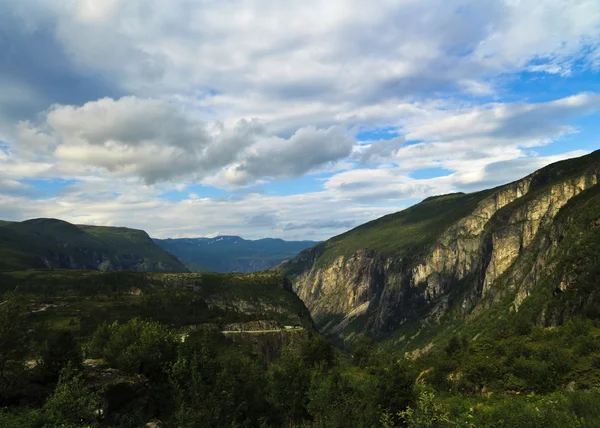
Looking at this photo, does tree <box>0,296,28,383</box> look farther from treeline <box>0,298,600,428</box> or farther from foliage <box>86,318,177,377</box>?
foliage <box>86,318,177,377</box>

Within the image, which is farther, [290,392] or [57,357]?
[290,392]

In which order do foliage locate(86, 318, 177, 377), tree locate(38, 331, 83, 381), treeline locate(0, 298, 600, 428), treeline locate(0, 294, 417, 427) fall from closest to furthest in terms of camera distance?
treeline locate(0, 298, 600, 428)
treeline locate(0, 294, 417, 427)
tree locate(38, 331, 83, 381)
foliage locate(86, 318, 177, 377)

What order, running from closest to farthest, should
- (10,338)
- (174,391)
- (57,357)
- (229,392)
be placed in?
(10,338), (229,392), (57,357), (174,391)

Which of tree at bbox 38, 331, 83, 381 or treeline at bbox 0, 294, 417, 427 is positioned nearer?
treeline at bbox 0, 294, 417, 427

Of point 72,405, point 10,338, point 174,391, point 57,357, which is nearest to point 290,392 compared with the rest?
point 174,391

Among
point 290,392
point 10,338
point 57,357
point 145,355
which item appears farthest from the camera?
point 290,392

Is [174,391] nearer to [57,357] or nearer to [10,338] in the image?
[57,357]

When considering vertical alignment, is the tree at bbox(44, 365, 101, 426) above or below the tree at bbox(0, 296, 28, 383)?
below

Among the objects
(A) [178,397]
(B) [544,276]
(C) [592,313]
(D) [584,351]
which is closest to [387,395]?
(A) [178,397]

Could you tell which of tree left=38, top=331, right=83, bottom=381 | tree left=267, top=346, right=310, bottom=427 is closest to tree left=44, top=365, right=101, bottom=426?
tree left=38, top=331, right=83, bottom=381

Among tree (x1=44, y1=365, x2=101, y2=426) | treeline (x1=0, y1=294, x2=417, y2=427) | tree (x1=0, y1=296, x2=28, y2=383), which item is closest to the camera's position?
tree (x1=44, y1=365, x2=101, y2=426)

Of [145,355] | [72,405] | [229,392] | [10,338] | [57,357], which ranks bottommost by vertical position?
[229,392]

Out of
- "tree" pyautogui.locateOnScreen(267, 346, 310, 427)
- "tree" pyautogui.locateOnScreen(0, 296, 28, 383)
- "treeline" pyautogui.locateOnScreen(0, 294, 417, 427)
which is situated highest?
"tree" pyautogui.locateOnScreen(0, 296, 28, 383)

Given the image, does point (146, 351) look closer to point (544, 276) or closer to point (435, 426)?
point (435, 426)
